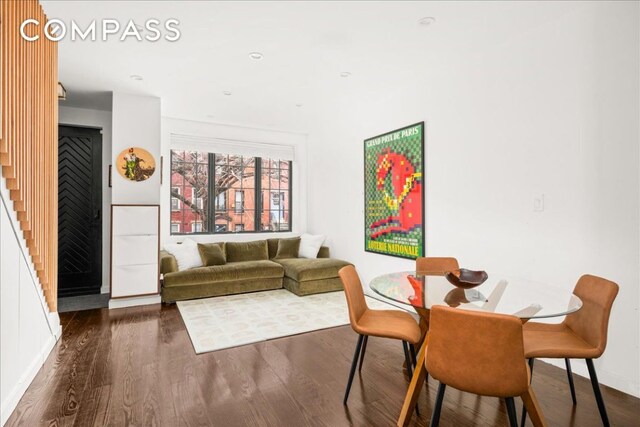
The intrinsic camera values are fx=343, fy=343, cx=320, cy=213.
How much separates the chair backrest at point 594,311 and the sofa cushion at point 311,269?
3185mm

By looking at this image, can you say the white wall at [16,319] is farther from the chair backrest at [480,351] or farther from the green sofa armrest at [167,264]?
the chair backrest at [480,351]

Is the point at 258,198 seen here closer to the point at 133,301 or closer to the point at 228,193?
the point at 228,193

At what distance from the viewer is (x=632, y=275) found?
2.31m

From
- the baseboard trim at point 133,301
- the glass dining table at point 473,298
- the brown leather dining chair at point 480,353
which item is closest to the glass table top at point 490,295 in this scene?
the glass dining table at point 473,298

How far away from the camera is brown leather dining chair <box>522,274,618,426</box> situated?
1.85m

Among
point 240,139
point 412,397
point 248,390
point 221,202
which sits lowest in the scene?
point 248,390

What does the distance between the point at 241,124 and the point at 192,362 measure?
4.19 m

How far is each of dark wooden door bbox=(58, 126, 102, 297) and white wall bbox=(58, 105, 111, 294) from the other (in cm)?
7

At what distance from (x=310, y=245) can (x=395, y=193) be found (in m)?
2.00

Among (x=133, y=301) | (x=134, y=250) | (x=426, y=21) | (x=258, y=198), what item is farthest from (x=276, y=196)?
(x=426, y=21)

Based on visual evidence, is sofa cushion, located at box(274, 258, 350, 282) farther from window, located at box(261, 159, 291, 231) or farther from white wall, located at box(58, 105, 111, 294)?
white wall, located at box(58, 105, 111, 294)

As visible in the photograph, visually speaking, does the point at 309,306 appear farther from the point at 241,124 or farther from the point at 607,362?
the point at 241,124

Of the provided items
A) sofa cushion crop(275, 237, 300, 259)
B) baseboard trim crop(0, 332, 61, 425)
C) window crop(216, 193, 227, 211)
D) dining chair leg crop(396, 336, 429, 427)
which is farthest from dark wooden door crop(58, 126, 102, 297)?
dining chair leg crop(396, 336, 429, 427)

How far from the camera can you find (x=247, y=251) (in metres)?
5.53
